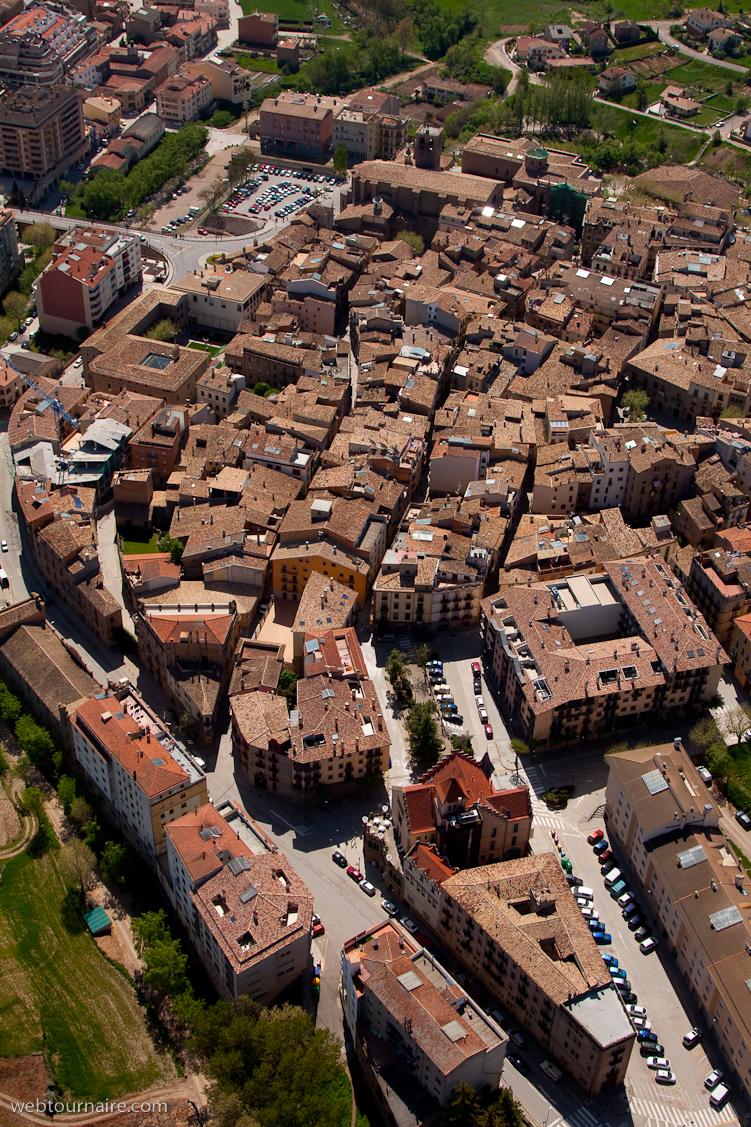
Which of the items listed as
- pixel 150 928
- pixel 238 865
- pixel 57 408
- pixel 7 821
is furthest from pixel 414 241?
pixel 150 928

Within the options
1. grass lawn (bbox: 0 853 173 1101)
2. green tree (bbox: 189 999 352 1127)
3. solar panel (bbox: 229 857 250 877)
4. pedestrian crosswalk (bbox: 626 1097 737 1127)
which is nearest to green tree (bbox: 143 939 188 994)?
grass lawn (bbox: 0 853 173 1101)

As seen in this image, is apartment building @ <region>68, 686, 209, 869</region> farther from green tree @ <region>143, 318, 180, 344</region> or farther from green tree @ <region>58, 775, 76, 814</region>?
green tree @ <region>143, 318, 180, 344</region>

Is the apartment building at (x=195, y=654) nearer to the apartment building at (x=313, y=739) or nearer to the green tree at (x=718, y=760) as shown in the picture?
the apartment building at (x=313, y=739)

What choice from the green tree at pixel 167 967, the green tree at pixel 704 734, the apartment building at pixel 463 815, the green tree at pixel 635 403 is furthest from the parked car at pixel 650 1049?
the green tree at pixel 635 403

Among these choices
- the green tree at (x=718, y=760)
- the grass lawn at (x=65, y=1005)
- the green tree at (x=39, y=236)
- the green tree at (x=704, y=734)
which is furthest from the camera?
the green tree at (x=39, y=236)

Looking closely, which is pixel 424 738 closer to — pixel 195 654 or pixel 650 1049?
pixel 195 654
